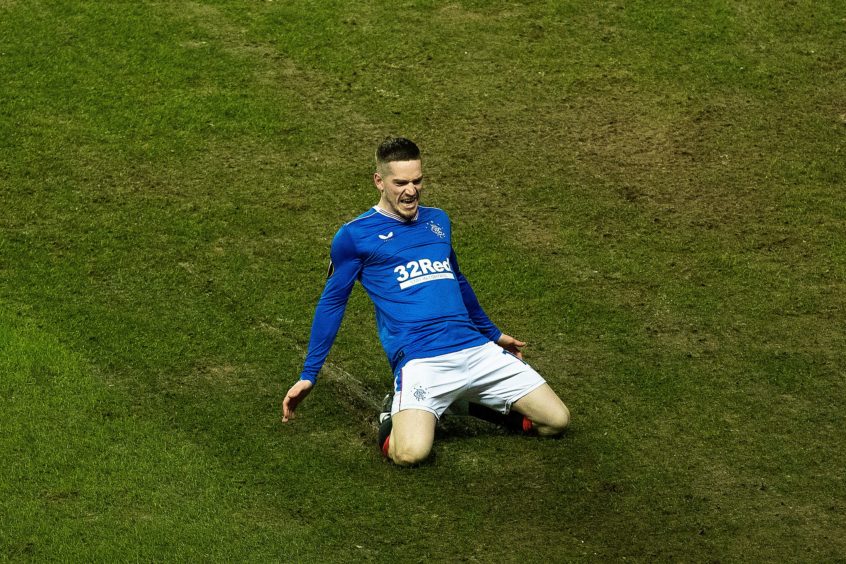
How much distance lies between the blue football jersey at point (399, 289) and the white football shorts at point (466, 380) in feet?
0.26

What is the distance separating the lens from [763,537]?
312 inches

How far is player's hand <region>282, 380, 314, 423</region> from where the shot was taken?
8.43 m

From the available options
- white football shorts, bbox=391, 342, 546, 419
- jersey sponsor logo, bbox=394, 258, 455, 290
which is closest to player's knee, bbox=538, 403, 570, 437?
white football shorts, bbox=391, 342, 546, 419

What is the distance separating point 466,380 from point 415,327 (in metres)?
0.49

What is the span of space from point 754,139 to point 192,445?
6.66m

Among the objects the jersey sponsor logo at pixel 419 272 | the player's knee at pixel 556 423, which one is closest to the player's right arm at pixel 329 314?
the jersey sponsor logo at pixel 419 272

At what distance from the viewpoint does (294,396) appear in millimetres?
8438

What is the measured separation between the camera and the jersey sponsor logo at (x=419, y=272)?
8.84 meters

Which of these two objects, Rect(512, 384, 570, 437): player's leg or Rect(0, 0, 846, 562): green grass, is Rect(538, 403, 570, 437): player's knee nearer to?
Rect(512, 384, 570, 437): player's leg

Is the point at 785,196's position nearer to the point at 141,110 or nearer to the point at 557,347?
the point at 557,347

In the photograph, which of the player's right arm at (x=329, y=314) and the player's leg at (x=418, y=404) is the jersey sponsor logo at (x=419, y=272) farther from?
the player's leg at (x=418, y=404)

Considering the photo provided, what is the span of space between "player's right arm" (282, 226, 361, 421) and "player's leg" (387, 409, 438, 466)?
62 centimetres

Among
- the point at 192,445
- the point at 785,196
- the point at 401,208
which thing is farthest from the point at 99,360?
the point at 785,196

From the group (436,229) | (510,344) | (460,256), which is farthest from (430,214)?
(460,256)
